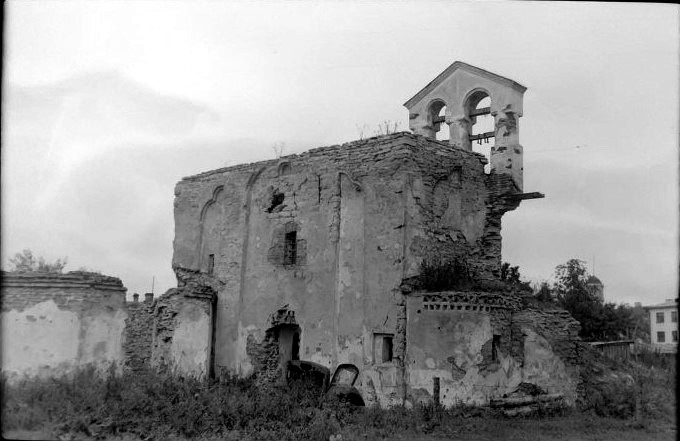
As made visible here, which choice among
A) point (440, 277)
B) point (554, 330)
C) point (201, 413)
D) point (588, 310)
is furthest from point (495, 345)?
point (588, 310)

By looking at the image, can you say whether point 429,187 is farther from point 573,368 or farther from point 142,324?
point 142,324

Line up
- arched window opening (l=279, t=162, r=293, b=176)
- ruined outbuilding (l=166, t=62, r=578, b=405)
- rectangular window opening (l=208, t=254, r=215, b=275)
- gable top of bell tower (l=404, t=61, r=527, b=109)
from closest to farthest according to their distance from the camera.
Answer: ruined outbuilding (l=166, t=62, r=578, b=405) → gable top of bell tower (l=404, t=61, r=527, b=109) → arched window opening (l=279, t=162, r=293, b=176) → rectangular window opening (l=208, t=254, r=215, b=275)

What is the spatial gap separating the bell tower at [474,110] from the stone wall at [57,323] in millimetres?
8947

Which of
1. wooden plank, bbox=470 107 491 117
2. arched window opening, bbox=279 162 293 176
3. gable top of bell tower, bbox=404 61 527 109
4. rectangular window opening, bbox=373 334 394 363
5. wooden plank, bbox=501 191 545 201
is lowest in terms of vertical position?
rectangular window opening, bbox=373 334 394 363

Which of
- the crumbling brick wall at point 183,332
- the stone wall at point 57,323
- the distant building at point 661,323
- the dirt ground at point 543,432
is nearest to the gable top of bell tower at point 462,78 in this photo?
the crumbling brick wall at point 183,332

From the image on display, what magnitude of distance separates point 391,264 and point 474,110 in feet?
16.7

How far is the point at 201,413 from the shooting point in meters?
11.5

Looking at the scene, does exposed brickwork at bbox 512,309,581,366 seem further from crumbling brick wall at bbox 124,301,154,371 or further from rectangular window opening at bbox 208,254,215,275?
crumbling brick wall at bbox 124,301,154,371

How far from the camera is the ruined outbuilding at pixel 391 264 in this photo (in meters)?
13.4

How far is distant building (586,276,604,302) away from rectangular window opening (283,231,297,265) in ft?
81.3

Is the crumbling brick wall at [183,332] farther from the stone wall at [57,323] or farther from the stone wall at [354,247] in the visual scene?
the stone wall at [57,323]

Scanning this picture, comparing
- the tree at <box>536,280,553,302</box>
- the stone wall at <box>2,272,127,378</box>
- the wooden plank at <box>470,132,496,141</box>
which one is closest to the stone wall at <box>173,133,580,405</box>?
the wooden plank at <box>470,132,496,141</box>

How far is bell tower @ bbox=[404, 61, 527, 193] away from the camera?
16.0 meters

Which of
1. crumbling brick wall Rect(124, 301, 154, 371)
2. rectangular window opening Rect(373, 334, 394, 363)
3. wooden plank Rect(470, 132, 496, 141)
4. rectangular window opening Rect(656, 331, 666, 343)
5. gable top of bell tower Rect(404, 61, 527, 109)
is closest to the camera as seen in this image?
rectangular window opening Rect(373, 334, 394, 363)
